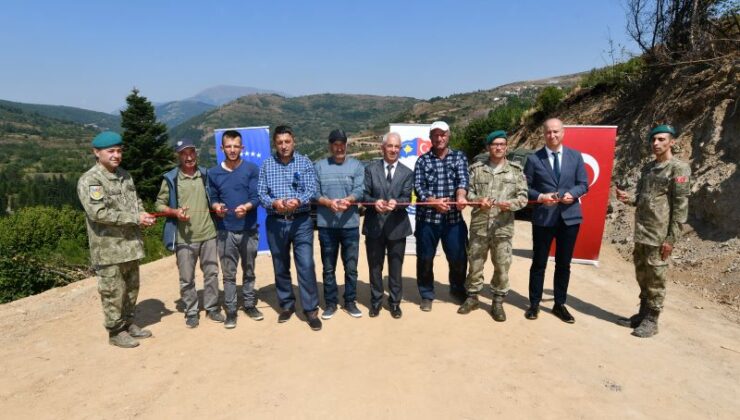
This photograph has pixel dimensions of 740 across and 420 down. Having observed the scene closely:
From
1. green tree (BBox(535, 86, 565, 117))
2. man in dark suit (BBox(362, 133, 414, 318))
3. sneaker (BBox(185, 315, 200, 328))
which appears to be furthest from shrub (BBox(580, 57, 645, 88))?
sneaker (BBox(185, 315, 200, 328))

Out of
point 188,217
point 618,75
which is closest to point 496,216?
point 188,217

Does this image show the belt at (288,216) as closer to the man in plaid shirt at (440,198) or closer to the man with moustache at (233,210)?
the man with moustache at (233,210)

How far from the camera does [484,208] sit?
4500mm

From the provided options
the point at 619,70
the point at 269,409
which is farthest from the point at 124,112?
the point at 269,409

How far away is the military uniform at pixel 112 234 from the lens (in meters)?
3.78

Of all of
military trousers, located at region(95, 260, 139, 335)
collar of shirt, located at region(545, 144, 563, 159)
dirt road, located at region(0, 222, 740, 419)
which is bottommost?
dirt road, located at region(0, 222, 740, 419)

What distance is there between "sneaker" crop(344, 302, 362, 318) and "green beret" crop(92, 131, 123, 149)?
2.96 meters

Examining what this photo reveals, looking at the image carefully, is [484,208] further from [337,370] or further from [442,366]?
[337,370]

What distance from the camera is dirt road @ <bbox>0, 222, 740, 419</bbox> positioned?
3.12 meters

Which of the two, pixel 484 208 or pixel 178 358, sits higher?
pixel 484 208

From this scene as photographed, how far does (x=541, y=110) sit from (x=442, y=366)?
1570 cm

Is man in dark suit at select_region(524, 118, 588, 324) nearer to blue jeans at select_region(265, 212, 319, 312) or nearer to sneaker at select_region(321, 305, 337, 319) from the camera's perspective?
sneaker at select_region(321, 305, 337, 319)

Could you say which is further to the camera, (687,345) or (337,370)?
(687,345)

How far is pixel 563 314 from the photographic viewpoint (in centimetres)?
467
